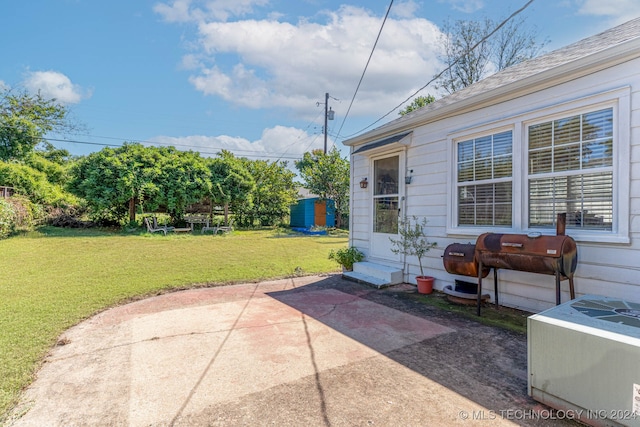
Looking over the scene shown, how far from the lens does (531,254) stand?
3180mm

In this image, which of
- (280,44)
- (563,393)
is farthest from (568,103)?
(280,44)

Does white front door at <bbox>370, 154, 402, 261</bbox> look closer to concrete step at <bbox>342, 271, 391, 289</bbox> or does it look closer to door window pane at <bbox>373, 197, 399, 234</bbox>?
door window pane at <bbox>373, 197, 399, 234</bbox>

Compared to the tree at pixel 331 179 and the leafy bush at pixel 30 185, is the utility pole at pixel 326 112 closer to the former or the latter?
the tree at pixel 331 179

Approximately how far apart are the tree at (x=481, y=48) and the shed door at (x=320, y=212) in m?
8.98

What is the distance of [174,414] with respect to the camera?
185 cm

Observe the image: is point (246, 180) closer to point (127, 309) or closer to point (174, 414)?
point (127, 309)

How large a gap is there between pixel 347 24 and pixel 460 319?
6829 millimetres

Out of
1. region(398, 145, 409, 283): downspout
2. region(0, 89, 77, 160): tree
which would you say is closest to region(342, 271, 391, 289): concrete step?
region(398, 145, 409, 283): downspout

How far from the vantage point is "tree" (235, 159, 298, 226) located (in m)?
17.2

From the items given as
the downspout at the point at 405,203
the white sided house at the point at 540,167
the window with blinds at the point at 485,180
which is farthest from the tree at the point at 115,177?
the window with blinds at the point at 485,180

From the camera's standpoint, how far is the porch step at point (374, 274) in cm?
527

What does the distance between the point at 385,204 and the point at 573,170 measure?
2946 mm

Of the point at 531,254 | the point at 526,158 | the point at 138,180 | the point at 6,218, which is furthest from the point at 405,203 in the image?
the point at 6,218

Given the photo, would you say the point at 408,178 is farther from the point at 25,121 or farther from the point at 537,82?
the point at 25,121
